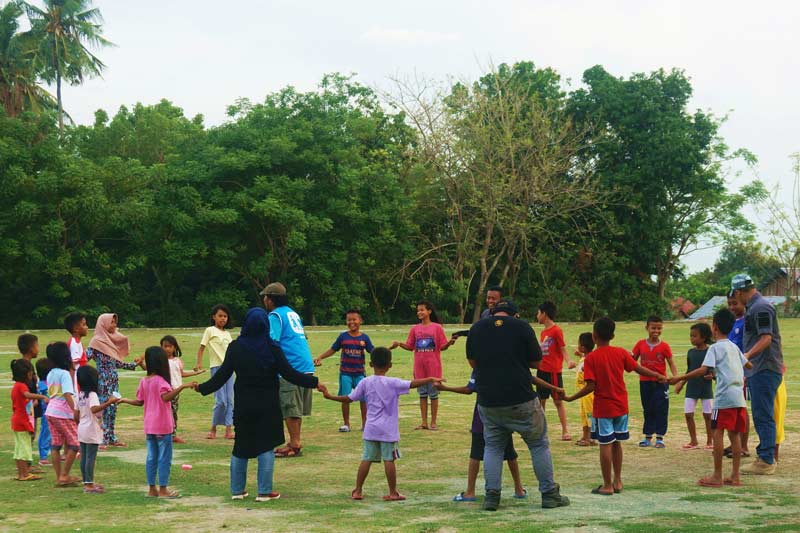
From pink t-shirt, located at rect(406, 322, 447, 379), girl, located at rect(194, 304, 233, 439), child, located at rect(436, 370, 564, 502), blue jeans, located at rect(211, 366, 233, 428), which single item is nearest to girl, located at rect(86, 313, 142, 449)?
girl, located at rect(194, 304, 233, 439)

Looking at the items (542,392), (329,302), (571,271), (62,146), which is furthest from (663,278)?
(542,392)

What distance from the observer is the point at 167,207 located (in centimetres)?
4400

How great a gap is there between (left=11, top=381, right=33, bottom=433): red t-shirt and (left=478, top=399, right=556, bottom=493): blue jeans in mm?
4637

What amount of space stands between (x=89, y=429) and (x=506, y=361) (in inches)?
158

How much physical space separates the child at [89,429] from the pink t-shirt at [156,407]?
483 millimetres

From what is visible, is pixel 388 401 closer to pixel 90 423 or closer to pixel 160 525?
pixel 160 525

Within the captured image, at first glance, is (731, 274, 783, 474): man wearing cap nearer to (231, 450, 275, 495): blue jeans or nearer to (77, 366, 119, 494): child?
(231, 450, 275, 495): blue jeans

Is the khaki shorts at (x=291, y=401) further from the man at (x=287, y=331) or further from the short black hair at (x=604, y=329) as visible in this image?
the short black hair at (x=604, y=329)

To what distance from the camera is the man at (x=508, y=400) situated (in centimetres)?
838

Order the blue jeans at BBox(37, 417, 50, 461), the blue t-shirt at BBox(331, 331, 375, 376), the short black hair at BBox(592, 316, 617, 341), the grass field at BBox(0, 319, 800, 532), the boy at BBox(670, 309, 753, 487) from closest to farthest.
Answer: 1. the grass field at BBox(0, 319, 800, 532)
2. the short black hair at BBox(592, 316, 617, 341)
3. the boy at BBox(670, 309, 753, 487)
4. the blue jeans at BBox(37, 417, 50, 461)
5. the blue t-shirt at BBox(331, 331, 375, 376)

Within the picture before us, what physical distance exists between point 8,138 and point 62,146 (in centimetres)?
405

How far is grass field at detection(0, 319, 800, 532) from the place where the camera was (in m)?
7.81

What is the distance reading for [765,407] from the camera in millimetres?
10227

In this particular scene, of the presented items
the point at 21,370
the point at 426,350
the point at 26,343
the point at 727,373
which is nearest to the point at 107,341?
the point at 26,343
